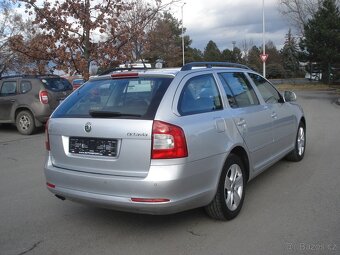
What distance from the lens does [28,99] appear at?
12.7m

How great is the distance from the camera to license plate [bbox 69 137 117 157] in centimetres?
422

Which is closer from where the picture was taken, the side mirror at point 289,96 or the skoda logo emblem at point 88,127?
the skoda logo emblem at point 88,127

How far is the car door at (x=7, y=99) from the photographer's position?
13.0 m

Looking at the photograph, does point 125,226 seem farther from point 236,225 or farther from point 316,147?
point 316,147

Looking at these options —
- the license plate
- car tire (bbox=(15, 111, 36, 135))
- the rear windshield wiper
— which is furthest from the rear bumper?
car tire (bbox=(15, 111, 36, 135))

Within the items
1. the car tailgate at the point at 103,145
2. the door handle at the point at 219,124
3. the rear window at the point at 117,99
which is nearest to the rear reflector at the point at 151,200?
the car tailgate at the point at 103,145

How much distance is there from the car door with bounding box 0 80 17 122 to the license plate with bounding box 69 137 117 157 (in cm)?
917

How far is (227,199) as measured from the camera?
15.7ft

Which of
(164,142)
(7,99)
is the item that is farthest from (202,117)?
(7,99)

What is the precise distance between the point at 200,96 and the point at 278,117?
6.76ft

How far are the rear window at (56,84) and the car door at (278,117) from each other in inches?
316

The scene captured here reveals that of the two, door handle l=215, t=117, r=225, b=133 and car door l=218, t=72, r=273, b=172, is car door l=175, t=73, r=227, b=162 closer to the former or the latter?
door handle l=215, t=117, r=225, b=133

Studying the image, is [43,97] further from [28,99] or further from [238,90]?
[238,90]

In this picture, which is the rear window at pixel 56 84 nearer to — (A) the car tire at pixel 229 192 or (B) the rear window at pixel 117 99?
(B) the rear window at pixel 117 99
